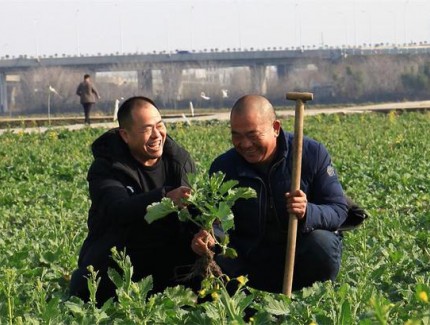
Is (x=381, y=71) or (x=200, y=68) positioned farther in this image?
(x=200, y=68)

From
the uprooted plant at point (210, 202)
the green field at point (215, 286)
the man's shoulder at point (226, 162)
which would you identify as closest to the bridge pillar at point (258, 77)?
the green field at point (215, 286)

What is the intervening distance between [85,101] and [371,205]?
19414mm

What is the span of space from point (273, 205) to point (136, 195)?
2.29ft

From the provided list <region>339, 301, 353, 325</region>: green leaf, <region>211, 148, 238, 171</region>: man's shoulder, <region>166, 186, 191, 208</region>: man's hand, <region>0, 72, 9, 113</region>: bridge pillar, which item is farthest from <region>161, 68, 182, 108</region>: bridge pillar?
<region>339, 301, 353, 325</region>: green leaf

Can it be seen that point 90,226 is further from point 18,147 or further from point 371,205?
point 18,147

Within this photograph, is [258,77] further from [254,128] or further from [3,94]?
[254,128]

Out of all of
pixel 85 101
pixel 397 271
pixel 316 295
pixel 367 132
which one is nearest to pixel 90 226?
pixel 397 271

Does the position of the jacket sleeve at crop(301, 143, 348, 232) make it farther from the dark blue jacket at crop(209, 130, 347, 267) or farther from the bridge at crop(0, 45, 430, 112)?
the bridge at crop(0, 45, 430, 112)

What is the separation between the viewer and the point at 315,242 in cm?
608

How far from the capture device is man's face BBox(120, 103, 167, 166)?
6320 millimetres

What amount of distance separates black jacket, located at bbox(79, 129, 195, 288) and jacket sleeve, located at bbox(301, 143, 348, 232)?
27.4 inches

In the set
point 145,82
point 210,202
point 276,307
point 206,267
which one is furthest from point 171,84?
point 276,307

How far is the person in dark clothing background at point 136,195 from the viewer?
635 cm

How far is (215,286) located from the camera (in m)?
5.58
